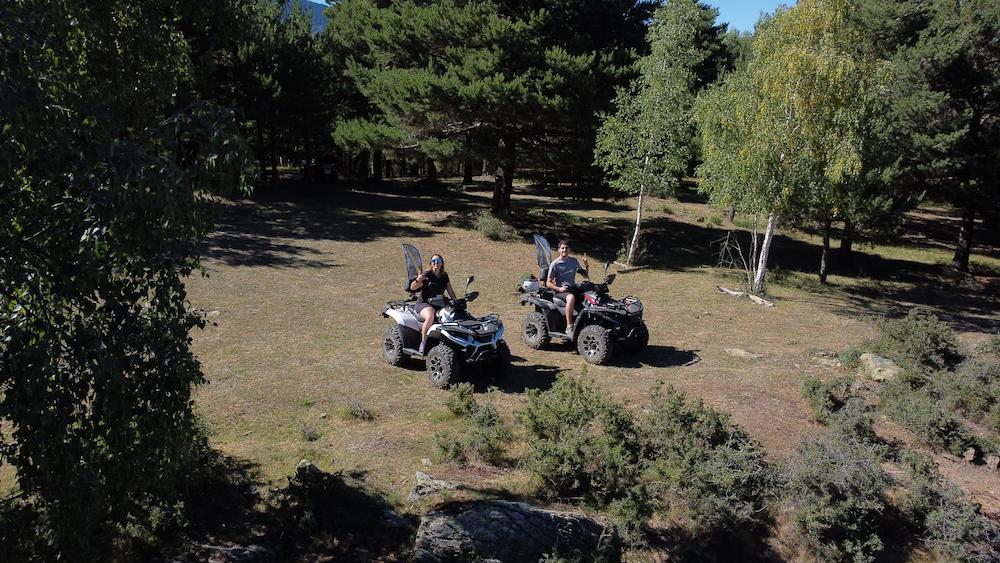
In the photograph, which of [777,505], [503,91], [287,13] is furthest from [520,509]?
[287,13]

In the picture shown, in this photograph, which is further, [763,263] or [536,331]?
[763,263]

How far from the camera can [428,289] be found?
31.9 feet

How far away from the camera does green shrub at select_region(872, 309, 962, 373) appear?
36.6 feet

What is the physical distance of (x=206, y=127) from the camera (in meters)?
4.40

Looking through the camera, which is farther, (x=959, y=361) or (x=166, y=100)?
(x=959, y=361)

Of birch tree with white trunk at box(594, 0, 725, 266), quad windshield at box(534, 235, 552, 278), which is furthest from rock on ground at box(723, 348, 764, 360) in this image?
birch tree with white trunk at box(594, 0, 725, 266)

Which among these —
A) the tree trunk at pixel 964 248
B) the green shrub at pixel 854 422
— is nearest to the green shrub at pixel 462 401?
the green shrub at pixel 854 422

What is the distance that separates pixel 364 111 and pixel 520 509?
1202 inches

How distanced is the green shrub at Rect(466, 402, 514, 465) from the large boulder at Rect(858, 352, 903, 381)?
6.71 meters

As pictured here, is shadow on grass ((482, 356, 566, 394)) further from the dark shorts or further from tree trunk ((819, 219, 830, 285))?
tree trunk ((819, 219, 830, 285))

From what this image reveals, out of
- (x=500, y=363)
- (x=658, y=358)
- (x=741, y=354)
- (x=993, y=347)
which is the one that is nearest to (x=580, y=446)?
(x=500, y=363)

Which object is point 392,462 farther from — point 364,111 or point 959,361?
point 364,111

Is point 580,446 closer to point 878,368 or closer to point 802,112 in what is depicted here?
point 878,368

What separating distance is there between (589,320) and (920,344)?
230 inches
